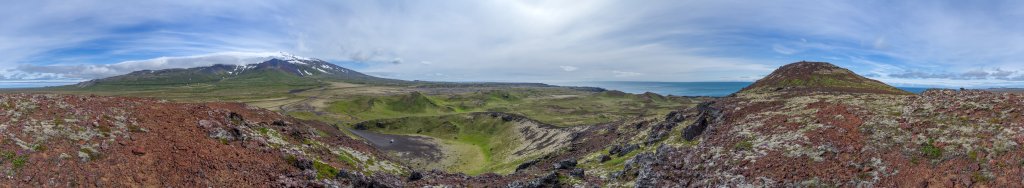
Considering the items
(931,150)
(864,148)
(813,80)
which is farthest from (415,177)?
(813,80)

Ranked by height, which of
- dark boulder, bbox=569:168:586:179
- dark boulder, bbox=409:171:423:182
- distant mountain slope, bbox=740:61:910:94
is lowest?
dark boulder, bbox=409:171:423:182

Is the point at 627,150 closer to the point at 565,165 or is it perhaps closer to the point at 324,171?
the point at 565,165

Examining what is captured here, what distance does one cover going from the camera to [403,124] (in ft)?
497

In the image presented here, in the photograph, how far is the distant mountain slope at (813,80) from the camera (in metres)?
63.5

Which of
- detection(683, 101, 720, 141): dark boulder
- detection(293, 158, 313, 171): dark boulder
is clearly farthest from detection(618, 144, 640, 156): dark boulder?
detection(293, 158, 313, 171): dark boulder

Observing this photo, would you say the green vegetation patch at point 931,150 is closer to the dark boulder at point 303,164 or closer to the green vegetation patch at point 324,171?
the green vegetation patch at point 324,171

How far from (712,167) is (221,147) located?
33.8 metres

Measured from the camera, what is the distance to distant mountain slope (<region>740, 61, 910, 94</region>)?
208 feet

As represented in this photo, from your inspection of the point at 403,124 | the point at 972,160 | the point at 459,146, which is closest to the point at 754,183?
the point at 972,160

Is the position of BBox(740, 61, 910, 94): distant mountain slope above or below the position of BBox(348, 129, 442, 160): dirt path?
above

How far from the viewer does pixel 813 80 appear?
6875 centimetres

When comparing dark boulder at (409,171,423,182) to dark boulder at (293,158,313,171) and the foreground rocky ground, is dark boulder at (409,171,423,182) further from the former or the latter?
dark boulder at (293,158,313,171)

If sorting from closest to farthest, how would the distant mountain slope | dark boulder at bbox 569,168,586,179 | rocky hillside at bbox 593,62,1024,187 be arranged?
rocky hillside at bbox 593,62,1024,187 → dark boulder at bbox 569,168,586,179 → the distant mountain slope

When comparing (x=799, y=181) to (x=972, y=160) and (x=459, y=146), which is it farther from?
(x=459, y=146)
